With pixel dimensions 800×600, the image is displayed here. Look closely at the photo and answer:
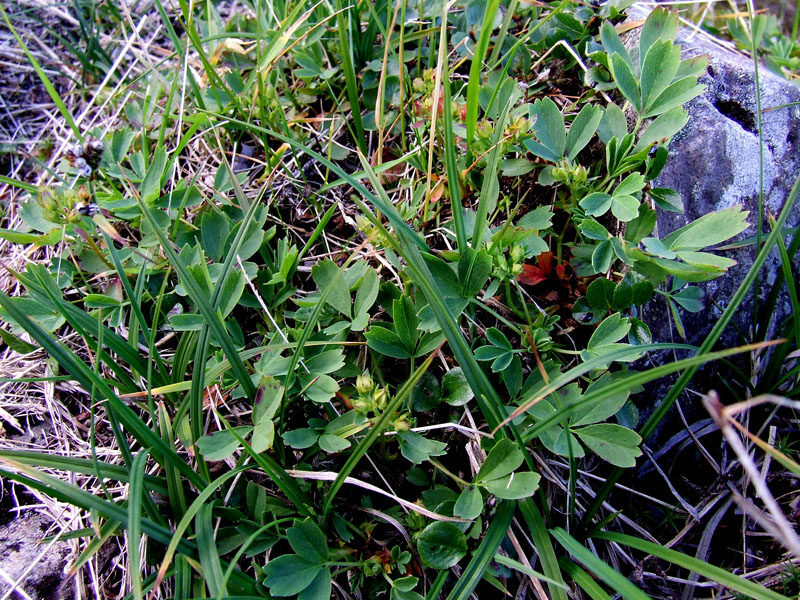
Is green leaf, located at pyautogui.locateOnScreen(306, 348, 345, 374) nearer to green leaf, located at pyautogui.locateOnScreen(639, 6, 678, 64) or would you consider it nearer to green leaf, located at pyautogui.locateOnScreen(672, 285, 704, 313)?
green leaf, located at pyautogui.locateOnScreen(672, 285, 704, 313)

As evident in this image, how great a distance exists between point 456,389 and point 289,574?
2.02 ft

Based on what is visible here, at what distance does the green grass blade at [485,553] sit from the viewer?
1.28m

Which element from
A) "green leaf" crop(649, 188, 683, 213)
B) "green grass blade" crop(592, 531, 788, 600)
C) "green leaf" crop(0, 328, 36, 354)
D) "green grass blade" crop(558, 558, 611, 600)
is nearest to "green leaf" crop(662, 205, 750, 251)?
"green leaf" crop(649, 188, 683, 213)

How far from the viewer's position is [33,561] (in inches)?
60.1

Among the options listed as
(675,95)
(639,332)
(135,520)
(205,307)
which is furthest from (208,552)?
(675,95)

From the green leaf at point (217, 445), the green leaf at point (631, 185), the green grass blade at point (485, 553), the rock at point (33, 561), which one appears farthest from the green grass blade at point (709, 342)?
the rock at point (33, 561)

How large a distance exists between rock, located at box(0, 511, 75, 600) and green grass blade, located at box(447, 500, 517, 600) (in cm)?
105

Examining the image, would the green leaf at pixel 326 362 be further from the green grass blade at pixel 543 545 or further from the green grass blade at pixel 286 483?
the green grass blade at pixel 543 545

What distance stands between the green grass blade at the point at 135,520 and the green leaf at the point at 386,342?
2.03 feet

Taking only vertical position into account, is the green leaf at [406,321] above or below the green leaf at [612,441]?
above

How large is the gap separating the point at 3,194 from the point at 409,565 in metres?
2.20

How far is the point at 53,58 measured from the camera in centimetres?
277

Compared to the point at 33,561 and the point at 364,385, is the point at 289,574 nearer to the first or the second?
the point at 364,385

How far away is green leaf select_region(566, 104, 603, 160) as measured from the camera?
1.59 metres
